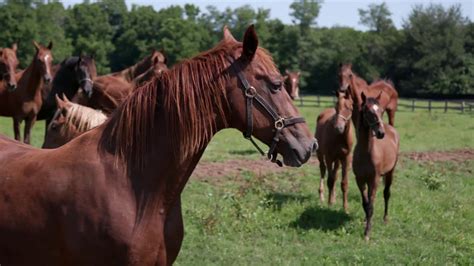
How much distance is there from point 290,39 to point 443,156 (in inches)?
1984

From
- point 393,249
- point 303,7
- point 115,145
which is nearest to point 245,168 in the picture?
point 393,249

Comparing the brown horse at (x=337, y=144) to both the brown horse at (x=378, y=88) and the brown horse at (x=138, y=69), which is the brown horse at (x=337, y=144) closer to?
the brown horse at (x=138, y=69)

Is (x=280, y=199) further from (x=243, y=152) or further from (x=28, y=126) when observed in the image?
(x=28, y=126)

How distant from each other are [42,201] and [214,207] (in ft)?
17.0

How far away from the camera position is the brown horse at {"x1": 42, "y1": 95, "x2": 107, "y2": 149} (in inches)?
193

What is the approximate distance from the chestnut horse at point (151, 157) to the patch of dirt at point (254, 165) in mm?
6653

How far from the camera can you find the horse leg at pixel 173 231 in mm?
2708

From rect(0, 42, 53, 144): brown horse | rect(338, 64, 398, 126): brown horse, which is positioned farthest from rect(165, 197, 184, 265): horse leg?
rect(338, 64, 398, 126): brown horse

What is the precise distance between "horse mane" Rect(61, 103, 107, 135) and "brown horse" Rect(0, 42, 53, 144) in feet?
22.7

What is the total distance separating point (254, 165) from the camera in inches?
424

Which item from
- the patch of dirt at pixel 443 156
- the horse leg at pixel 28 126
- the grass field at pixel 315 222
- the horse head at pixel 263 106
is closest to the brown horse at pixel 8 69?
the horse leg at pixel 28 126

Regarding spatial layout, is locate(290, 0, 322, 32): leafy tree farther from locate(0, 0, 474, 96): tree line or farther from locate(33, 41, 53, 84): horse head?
locate(33, 41, 53, 84): horse head

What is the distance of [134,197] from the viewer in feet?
8.68

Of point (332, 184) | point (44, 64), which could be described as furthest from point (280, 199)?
point (44, 64)
